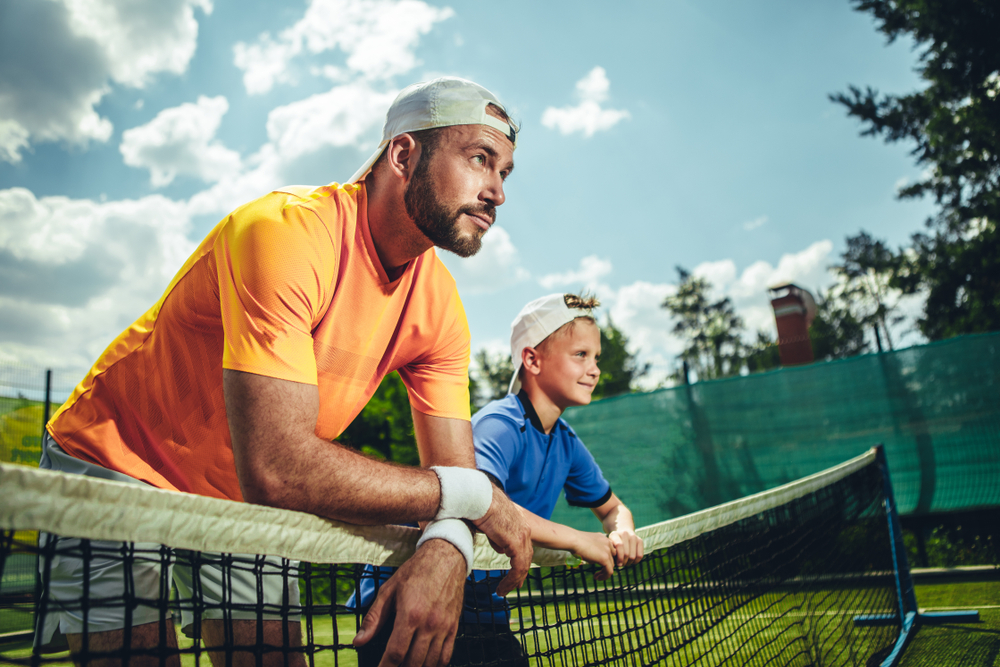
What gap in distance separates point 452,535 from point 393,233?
894 mm

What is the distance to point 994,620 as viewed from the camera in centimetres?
459

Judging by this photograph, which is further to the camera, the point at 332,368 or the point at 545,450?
→ the point at 545,450

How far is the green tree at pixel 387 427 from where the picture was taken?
27.0ft

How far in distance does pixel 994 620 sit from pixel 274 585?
5.22 meters

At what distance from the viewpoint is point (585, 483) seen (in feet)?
9.51

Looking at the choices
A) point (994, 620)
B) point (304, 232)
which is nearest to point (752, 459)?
point (994, 620)

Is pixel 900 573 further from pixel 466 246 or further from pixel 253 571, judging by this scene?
pixel 253 571

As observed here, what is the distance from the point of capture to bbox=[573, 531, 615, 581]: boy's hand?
196cm

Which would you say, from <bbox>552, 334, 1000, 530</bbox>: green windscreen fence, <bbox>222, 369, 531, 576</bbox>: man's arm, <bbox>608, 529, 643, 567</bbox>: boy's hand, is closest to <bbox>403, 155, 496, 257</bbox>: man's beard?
<bbox>222, 369, 531, 576</bbox>: man's arm

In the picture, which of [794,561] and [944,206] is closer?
[794,561]

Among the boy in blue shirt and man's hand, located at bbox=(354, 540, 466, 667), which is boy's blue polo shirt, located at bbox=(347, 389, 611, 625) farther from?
man's hand, located at bbox=(354, 540, 466, 667)

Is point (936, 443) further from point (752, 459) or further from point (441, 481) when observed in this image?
point (441, 481)

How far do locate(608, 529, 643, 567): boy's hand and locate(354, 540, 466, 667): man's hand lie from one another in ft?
3.03

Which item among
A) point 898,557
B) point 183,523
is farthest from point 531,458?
point 898,557
